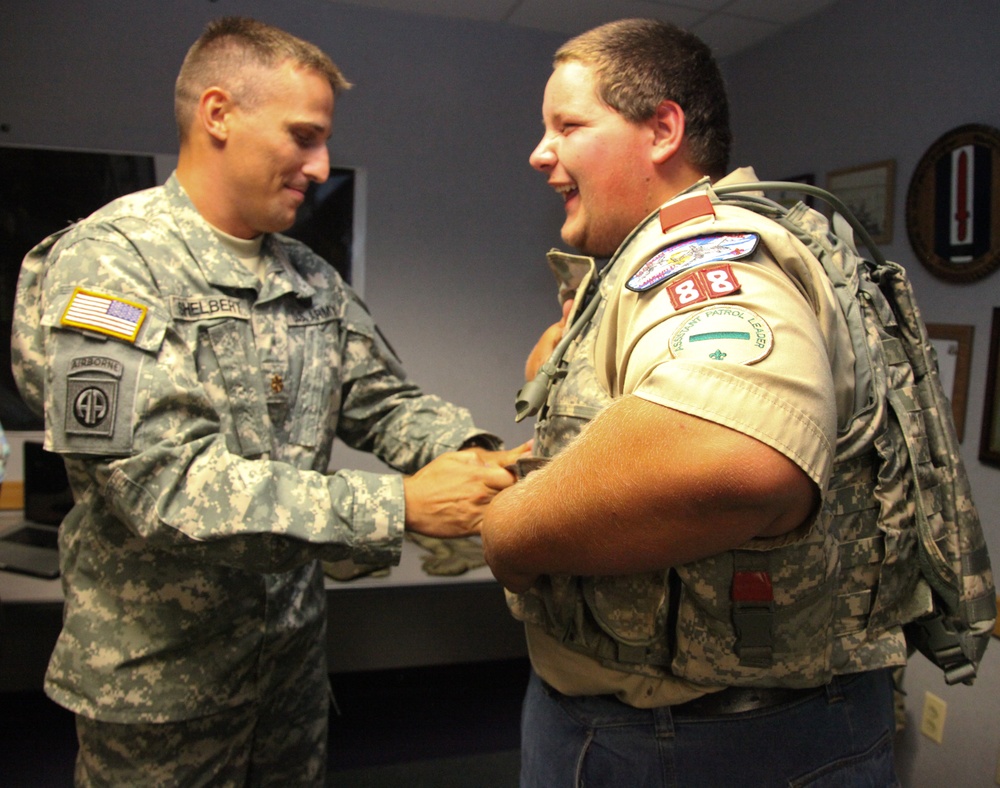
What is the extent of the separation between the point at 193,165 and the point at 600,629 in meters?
1.20

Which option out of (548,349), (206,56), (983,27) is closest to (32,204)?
(206,56)

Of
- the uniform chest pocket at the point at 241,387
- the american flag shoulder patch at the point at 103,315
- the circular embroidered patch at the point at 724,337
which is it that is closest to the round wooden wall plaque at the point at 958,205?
the circular embroidered patch at the point at 724,337

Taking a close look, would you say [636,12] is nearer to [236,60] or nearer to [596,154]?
[236,60]

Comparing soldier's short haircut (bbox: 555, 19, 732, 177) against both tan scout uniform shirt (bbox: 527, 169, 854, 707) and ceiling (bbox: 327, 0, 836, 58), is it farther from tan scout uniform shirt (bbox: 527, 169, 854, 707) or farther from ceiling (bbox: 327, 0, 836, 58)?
ceiling (bbox: 327, 0, 836, 58)

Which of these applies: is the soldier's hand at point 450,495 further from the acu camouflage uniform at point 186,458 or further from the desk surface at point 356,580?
the desk surface at point 356,580

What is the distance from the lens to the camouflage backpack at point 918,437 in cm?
98

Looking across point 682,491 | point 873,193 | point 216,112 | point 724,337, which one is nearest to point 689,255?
point 724,337

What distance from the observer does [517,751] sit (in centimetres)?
280

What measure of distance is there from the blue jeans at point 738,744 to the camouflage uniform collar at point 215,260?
979 millimetres

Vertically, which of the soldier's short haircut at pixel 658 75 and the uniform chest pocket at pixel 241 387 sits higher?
the soldier's short haircut at pixel 658 75

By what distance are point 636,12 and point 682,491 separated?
2.55 meters

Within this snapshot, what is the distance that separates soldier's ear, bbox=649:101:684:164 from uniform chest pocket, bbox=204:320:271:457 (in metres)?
0.83

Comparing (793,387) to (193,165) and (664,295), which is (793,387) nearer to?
(664,295)

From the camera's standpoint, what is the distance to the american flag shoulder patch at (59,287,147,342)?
124 centimetres
